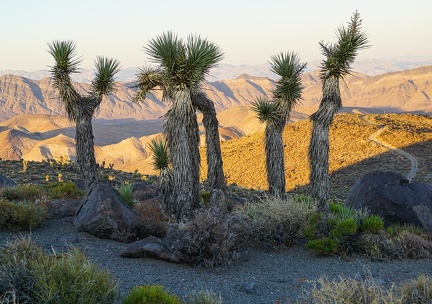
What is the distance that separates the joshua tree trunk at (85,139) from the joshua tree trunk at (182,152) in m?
3.70

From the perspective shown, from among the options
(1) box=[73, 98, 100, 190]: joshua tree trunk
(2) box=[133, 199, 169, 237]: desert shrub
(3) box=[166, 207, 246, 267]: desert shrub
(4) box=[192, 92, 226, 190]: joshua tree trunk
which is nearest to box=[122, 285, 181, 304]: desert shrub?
(3) box=[166, 207, 246, 267]: desert shrub

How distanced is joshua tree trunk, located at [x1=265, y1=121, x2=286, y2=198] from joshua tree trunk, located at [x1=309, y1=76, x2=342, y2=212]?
4.69ft

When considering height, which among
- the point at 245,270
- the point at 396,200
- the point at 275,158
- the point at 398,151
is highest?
the point at 275,158

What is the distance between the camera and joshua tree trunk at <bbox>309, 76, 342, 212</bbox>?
1389cm

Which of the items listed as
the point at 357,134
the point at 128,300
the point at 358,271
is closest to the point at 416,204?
the point at 358,271

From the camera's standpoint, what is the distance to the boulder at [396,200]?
42.9ft

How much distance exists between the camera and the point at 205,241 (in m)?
9.09

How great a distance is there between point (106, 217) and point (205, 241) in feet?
8.51

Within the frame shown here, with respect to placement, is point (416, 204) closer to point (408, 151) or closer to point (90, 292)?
point (90, 292)

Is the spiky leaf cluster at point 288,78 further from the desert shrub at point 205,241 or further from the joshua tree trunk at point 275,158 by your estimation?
the desert shrub at point 205,241

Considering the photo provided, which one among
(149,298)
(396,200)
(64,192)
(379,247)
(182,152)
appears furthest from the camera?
(64,192)

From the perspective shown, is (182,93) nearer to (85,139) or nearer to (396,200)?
(85,139)

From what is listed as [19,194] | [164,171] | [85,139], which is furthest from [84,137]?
[164,171]

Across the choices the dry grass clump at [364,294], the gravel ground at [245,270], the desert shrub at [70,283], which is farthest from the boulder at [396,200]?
the desert shrub at [70,283]
